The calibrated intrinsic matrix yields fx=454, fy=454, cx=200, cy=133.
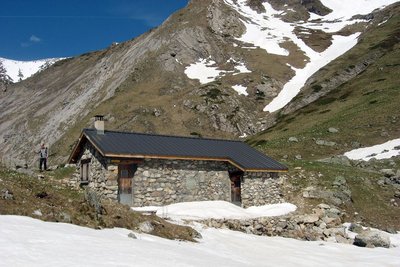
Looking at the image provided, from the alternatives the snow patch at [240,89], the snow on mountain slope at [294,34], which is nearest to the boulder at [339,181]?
the snow on mountain slope at [294,34]

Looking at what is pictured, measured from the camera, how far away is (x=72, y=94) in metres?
112

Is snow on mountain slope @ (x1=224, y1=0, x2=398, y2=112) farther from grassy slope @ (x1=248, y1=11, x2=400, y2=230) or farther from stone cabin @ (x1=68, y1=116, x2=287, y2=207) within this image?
stone cabin @ (x1=68, y1=116, x2=287, y2=207)

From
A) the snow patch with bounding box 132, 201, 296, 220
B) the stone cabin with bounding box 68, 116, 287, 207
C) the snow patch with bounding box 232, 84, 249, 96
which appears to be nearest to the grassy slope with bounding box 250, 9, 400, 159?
the snow patch with bounding box 232, 84, 249, 96

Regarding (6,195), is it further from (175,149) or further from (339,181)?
(339,181)

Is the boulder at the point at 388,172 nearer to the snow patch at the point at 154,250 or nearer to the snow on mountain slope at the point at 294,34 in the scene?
the snow patch at the point at 154,250

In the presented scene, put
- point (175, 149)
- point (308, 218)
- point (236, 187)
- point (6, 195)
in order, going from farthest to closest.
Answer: point (236, 187) < point (175, 149) < point (308, 218) < point (6, 195)

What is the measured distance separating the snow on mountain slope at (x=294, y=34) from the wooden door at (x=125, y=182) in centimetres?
6791

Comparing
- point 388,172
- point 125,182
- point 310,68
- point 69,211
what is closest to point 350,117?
point 388,172

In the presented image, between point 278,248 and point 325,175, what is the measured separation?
17.0m

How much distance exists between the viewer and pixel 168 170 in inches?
1223

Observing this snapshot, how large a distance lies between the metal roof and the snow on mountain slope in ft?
196

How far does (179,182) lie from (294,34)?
122730 millimetres

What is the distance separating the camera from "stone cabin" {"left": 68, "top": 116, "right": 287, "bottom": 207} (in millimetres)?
29578

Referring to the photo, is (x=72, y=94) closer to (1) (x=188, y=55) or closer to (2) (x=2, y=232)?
(1) (x=188, y=55)
